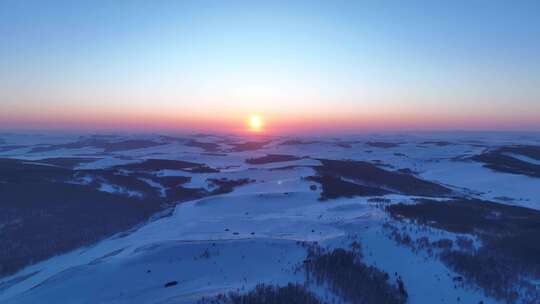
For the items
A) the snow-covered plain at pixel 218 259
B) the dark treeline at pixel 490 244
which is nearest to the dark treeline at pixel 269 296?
the snow-covered plain at pixel 218 259

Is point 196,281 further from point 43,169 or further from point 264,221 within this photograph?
point 43,169

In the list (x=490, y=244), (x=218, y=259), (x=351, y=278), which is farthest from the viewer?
(x=490, y=244)

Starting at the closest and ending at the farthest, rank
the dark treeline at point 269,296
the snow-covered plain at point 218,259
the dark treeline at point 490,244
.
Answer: the dark treeline at point 269,296 → the snow-covered plain at point 218,259 → the dark treeline at point 490,244

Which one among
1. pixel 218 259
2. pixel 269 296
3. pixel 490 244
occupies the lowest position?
pixel 490 244

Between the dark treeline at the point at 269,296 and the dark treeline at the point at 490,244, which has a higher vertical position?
the dark treeline at the point at 269,296

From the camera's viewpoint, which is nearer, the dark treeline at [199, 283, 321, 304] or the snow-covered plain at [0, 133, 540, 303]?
the dark treeline at [199, 283, 321, 304]

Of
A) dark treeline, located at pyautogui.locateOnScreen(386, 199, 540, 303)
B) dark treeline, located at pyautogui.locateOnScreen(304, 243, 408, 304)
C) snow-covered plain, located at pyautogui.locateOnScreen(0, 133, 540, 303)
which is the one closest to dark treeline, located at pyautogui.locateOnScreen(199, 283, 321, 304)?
snow-covered plain, located at pyautogui.locateOnScreen(0, 133, 540, 303)

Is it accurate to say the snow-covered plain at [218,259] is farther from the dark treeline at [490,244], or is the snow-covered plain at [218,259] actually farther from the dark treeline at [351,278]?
the dark treeline at [490,244]

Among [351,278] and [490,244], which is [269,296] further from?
[490,244]

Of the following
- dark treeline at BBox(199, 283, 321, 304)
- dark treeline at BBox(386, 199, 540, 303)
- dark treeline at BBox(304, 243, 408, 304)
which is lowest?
dark treeline at BBox(386, 199, 540, 303)

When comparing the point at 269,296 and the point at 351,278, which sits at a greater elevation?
the point at 269,296

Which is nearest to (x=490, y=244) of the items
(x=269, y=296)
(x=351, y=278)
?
(x=351, y=278)

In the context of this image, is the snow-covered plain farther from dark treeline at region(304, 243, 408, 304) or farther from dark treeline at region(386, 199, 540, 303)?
dark treeline at region(386, 199, 540, 303)

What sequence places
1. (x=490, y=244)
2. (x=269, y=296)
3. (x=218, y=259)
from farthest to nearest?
(x=490, y=244) → (x=218, y=259) → (x=269, y=296)
